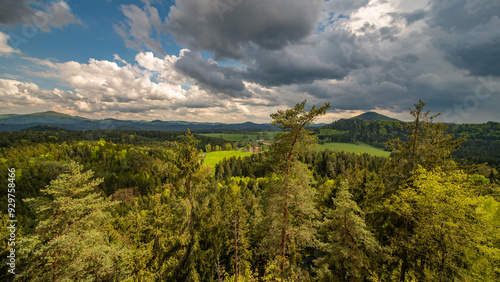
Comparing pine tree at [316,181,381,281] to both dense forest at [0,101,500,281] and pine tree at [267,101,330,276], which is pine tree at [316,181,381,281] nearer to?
dense forest at [0,101,500,281]

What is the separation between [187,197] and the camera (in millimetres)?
17688

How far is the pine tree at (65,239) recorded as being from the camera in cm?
888

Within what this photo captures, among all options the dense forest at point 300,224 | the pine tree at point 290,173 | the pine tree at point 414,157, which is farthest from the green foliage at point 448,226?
the pine tree at point 290,173

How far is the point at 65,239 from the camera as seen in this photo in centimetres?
893

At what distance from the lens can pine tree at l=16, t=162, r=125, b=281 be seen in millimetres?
8875

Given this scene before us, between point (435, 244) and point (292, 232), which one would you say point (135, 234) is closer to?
point (292, 232)

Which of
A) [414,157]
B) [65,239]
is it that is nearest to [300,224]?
[414,157]

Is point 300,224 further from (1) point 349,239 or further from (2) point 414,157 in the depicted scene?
(2) point 414,157

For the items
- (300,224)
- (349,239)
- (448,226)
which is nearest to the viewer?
(448,226)

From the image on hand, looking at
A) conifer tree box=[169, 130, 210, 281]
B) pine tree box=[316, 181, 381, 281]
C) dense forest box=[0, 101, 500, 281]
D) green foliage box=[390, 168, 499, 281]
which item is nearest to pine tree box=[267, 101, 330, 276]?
dense forest box=[0, 101, 500, 281]

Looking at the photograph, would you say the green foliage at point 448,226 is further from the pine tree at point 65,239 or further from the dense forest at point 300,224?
the pine tree at point 65,239

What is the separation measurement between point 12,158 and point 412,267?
143440mm

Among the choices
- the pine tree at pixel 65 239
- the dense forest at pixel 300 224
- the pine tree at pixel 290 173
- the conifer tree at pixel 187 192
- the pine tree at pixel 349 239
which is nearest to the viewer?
the pine tree at pixel 65 239

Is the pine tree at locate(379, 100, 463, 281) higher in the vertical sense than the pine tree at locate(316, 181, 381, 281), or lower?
higher
